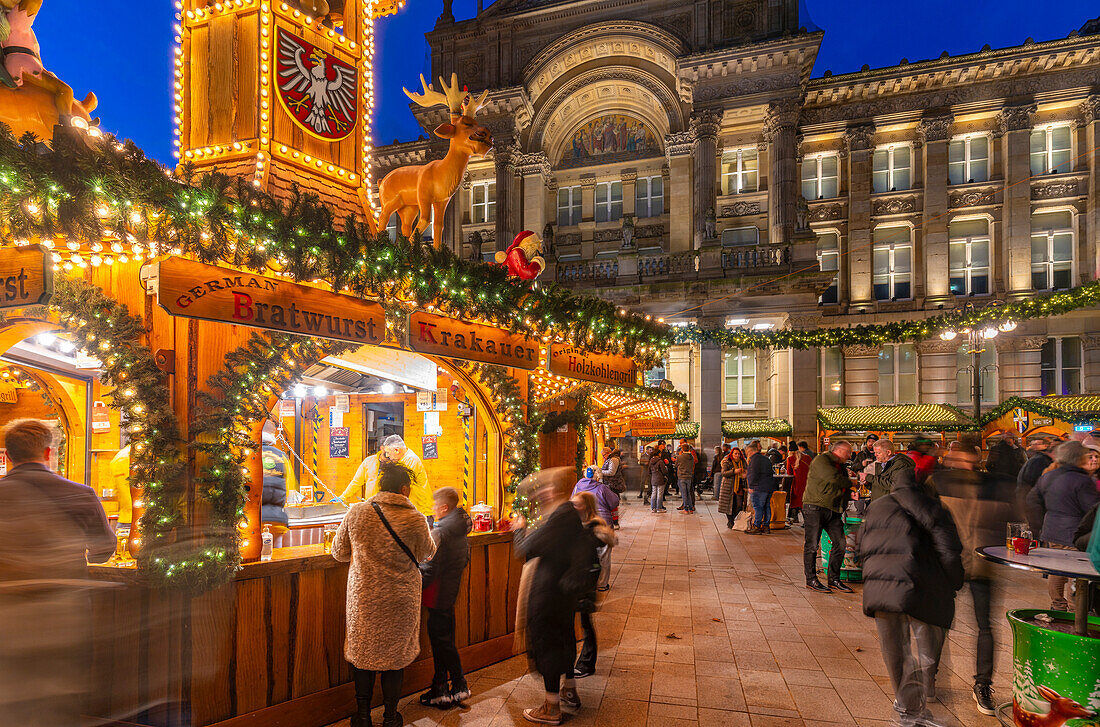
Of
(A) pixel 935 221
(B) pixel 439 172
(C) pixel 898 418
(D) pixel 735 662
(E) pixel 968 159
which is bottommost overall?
(D) pixel 735 662

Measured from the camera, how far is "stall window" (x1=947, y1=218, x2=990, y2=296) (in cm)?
2367

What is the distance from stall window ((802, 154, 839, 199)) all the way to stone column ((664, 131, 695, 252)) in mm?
5591

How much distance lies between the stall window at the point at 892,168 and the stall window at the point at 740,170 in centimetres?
497

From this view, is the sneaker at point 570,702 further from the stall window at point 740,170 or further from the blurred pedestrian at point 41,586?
the stall window at point 740,170

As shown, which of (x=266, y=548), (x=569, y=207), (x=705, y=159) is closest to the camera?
(x=266, y=548)

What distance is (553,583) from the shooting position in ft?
13.3

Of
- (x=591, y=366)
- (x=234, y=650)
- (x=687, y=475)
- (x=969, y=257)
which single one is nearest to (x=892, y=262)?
(x=969, y=257)

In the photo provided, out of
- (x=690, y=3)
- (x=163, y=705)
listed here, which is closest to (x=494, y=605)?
(x=163, y=705)

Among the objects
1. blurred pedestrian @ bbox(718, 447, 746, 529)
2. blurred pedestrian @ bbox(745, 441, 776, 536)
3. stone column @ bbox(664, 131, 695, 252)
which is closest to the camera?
blurred pedestrian @ bbox(745, 441, 776, 536)

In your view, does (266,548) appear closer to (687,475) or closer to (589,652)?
(589,652)

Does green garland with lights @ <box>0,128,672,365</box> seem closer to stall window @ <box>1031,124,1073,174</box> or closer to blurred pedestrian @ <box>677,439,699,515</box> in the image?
blurred pedestrian @ <box>677,439,699,515</box>

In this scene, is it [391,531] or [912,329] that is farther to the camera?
[912,329]

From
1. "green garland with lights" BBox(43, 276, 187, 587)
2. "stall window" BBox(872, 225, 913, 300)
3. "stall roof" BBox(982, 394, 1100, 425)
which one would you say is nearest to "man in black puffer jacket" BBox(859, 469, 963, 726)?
"green garland with lights" BBox(43, 276, 187, 587)

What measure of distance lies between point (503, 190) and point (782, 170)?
1057cm
